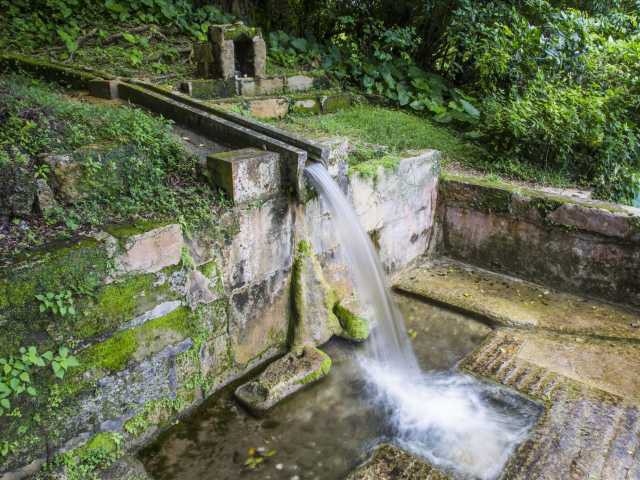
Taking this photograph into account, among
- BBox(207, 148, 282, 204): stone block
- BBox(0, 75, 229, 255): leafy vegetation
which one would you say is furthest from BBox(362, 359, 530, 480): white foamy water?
BBox(0, 75, 229, 255): leafy vegetation

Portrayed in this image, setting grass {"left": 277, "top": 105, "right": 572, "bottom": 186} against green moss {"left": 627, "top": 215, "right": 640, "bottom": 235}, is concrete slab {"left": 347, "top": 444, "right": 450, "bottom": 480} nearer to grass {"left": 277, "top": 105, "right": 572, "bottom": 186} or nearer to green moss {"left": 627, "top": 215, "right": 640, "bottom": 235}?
grass {"left": 277, "top": 105, "right": 572, "bottom": 186}

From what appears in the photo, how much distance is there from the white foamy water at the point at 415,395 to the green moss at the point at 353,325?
0.12 metres

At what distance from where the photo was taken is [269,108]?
21.7 feet

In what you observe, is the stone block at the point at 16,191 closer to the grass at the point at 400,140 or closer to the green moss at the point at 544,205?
the grass at the point at 400,140

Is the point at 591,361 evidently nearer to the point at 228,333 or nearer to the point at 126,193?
the point at 228,333

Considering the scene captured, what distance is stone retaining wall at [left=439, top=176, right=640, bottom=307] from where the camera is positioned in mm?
4660

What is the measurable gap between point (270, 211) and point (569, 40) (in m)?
5.97

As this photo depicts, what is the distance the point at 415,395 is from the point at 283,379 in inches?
40.2

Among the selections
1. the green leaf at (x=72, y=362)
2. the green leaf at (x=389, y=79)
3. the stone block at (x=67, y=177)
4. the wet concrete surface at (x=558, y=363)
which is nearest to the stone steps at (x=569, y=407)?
the wet concrete surface at (x=558, y=363)

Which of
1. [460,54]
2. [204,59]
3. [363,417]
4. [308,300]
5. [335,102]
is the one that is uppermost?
[460,54]

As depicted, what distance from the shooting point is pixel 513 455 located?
3.03 meters

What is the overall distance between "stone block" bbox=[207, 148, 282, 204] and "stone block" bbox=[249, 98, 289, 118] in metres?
2.85

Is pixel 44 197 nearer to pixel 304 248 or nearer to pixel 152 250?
pixel 152 250

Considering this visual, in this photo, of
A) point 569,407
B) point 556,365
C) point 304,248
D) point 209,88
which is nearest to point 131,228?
point 304,248
